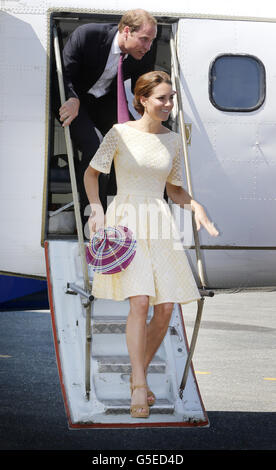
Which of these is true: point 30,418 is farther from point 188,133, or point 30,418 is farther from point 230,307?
point 230,307

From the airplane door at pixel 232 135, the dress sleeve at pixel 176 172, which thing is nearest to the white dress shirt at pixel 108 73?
the airplane door at pixel 232 135

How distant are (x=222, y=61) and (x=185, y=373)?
3.14m

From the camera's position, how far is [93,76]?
25.0 ft

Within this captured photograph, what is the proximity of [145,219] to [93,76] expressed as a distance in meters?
2.26

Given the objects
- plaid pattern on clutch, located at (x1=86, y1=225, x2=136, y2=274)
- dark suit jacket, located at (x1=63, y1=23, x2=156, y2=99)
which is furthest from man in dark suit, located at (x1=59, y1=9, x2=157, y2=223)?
plaid pattern on clutch, located at (x1=86, y1=225, x2=136, y2=274)

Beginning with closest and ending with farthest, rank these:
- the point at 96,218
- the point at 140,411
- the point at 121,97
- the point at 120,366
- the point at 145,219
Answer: the point at 140,411 < the point at 96,218 < the point at 145,219 < the point at 120,366 < the point at 121,97

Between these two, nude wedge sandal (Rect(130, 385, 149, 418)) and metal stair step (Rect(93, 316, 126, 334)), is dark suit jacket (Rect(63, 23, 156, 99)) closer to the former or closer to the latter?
metal stair step (Rect(93, 316, 126, 334))

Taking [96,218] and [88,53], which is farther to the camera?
[88,53]

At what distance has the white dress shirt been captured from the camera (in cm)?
727

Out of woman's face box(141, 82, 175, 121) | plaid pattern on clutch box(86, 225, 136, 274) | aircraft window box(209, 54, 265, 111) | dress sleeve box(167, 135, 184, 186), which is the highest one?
→ aircraft window box(209, 54, 265, 111)

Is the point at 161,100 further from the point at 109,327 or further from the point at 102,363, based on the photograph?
the point at 102,363

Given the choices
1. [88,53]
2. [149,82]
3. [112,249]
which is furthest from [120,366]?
[88,53]

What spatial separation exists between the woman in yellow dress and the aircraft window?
6.08ft
